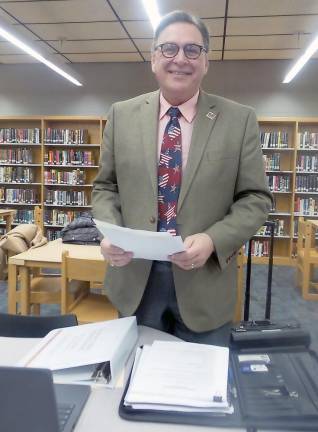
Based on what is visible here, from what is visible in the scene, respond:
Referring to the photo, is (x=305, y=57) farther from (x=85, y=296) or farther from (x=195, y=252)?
(x=195, y=252)

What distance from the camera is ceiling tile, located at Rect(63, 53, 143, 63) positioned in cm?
603

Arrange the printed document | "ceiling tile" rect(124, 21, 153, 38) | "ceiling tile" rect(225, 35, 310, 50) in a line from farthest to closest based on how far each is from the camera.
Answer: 1. "ceiling tile" rect(225, 35, 310, 50)
2. "ceiling tile" rect(124, 21, 153, 38)
3. the printed document

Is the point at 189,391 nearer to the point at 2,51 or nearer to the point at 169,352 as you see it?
the point at 169,352

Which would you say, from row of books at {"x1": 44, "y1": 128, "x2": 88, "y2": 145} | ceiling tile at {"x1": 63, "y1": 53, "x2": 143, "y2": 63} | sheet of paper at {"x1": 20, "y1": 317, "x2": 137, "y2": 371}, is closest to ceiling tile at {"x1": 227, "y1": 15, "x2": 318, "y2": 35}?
ceiling tile at {"x1": 63, "y1": 53, "x2": 143, "y2": 63}

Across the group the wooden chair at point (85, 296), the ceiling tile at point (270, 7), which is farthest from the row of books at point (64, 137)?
the wooden chair at point (85, 296)

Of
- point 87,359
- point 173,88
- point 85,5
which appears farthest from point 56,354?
point 85,5

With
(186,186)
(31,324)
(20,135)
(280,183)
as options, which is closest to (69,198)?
(20,135)

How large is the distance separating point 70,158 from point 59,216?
3.17 feet

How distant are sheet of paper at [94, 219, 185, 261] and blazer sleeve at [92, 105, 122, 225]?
0.73ft

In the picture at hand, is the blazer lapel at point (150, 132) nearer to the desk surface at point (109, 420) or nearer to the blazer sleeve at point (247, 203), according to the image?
the blazer sleeve at point (247, 203)

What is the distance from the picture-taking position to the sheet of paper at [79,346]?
91 cm

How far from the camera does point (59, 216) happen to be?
641 centimetres

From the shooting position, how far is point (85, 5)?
4.21 meters

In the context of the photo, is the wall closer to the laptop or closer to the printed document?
the printed document
